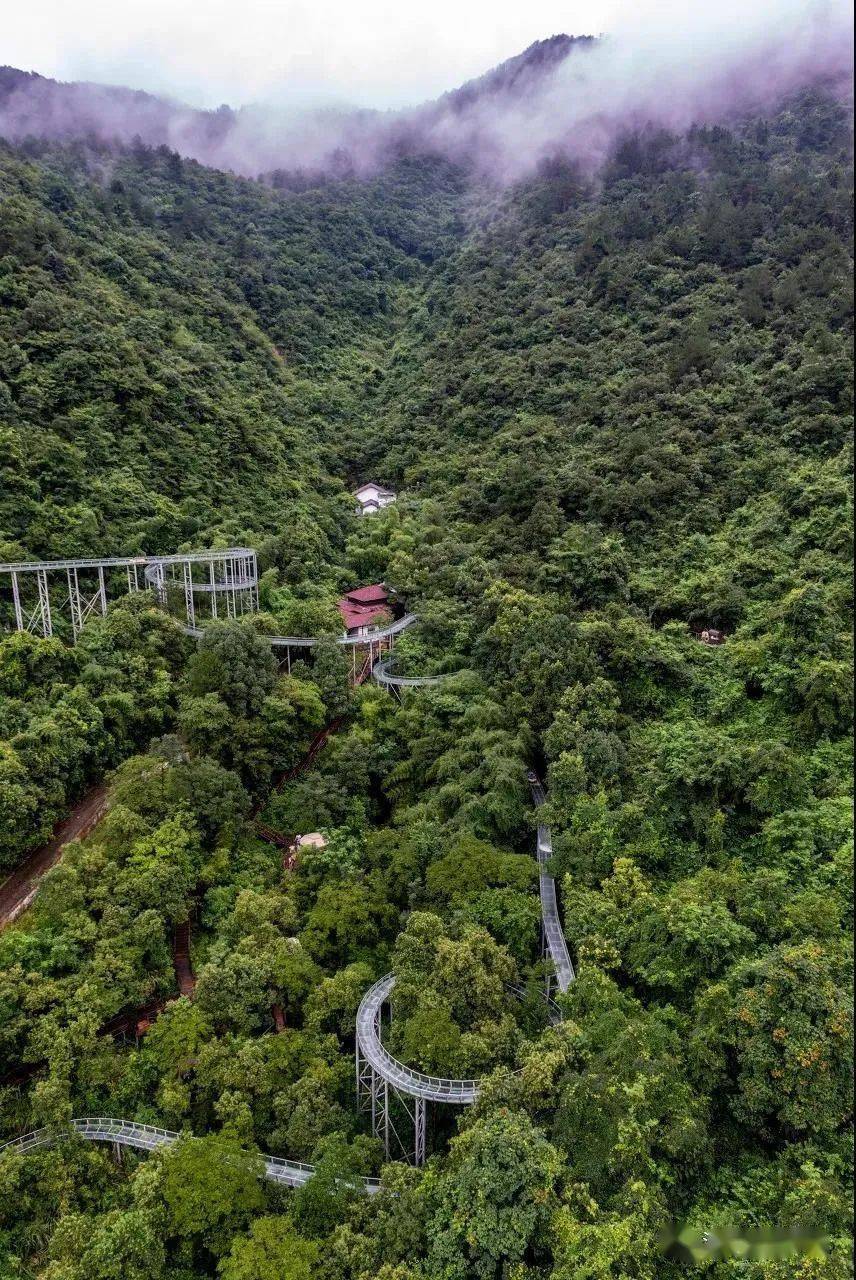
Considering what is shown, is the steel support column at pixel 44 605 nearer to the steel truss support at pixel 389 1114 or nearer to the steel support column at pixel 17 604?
the steel support column at pixel 17 604

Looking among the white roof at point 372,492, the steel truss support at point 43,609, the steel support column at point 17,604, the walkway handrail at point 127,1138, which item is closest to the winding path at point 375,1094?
the walkway handrail at point 127,1138

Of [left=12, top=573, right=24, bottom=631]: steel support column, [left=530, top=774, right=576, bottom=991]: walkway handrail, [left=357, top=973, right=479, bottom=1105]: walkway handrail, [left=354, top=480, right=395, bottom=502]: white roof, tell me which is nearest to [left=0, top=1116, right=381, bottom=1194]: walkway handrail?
[left=357, top=973, right=479, bottom=1105]: walkway handrail

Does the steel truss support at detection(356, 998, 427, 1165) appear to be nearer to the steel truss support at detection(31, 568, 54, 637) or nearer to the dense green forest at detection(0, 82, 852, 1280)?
the dense green forest at detection(0, 82, 852, 1280)

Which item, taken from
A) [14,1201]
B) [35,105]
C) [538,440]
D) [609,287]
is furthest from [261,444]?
[35,105]

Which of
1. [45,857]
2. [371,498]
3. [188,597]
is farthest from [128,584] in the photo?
[371,498]

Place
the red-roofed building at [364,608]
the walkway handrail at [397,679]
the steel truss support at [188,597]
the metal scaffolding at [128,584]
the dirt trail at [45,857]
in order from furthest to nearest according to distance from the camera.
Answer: the red-roofed building at [364,608]
the steel truss support at [188,597]
the walkway handrail at [397,679]
the metal scaffolding at [128,584]
the dirt trail at [45,857]

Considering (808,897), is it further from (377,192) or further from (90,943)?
(377,192)

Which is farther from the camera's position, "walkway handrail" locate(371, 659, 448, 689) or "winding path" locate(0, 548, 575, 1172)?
"walkway handrail" locate(371, 659, 448, 689)
